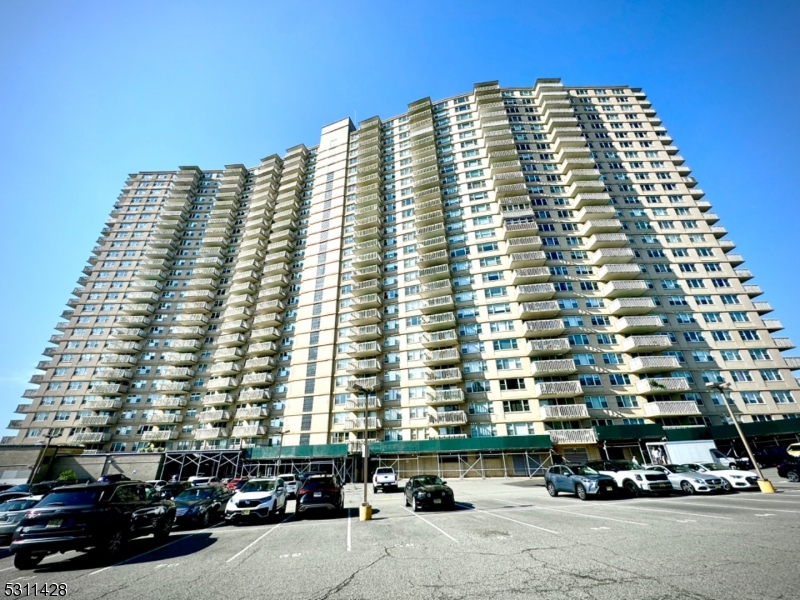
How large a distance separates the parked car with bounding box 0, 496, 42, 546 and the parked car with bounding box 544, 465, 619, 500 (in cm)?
2319

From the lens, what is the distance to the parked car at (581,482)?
1537 centimetres

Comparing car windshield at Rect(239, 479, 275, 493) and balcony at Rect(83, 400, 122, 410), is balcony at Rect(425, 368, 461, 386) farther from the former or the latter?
balcony at Rect(83, 400, 122, 410)

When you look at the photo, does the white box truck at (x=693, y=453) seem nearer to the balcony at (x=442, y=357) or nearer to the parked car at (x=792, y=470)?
the parked car at (x=792, y=470)

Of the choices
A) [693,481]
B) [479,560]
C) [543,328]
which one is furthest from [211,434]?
[693,481]

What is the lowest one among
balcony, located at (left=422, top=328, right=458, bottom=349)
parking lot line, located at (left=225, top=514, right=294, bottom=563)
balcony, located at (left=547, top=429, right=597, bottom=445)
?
parking lot line, located at (left=225, top=514, right=294, bottom=563)

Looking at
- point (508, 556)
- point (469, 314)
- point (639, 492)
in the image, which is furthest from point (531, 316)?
point (508, 556)

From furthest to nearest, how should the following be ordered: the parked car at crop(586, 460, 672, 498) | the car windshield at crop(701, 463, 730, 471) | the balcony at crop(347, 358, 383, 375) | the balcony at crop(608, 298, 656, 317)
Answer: the balcony at crop(347, 358, 383, 375), the balcony at crop(608, 298, 656, 317), the car windshield at crop(701, 463, 730, 471), the parked car at crop(586, 460, 672, 498)

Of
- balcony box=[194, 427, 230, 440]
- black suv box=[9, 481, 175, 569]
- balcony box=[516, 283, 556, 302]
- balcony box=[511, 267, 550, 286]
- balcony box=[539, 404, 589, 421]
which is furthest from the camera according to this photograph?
balcony box=[194, 427, 230, 440]

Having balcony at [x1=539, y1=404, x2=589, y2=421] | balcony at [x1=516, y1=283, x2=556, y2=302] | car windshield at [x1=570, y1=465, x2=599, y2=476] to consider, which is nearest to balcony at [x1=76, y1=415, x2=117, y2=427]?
balcony at [x1=539, y1=404, x2=589, y2=421]

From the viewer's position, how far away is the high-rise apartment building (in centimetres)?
3647

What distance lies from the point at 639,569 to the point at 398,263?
1753 inches

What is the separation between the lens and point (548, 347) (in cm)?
3675

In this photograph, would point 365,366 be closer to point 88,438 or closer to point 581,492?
point 581,492

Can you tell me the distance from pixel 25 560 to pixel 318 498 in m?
8.95
